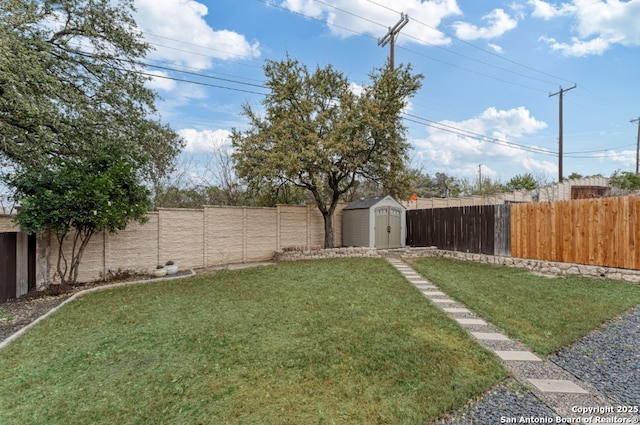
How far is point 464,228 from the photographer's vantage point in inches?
387

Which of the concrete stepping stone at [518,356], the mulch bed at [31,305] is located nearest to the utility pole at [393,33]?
the concrete stepping stone at [518,356]

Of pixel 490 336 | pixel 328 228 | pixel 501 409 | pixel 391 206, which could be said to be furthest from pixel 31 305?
pixel 391 206

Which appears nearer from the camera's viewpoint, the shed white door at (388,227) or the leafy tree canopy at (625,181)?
the shed white door at (388,227)

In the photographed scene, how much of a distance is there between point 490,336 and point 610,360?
1046 millimetres

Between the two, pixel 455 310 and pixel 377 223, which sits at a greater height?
pixel 377 223

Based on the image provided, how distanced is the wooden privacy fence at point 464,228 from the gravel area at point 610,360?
528 cm

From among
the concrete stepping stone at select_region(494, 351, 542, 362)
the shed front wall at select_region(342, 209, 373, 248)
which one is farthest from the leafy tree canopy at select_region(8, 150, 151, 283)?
the concrete stepping stone at select_region(494, 351, 542, 362)

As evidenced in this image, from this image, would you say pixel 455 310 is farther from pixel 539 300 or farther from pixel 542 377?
pixel 542 377

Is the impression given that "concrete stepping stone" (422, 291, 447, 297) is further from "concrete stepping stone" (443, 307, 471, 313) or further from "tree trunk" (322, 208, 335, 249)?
"tree trunk" (322, 208, 335, 249)

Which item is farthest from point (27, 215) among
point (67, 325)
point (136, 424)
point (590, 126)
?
point (590, 126)

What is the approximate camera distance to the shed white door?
11.2 m

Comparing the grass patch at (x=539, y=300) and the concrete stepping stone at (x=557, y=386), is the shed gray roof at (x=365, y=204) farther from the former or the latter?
the concrete stepping stone at (x=557, y=386)

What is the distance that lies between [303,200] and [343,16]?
825 centimetres

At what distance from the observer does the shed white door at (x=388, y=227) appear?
36.7 ft
